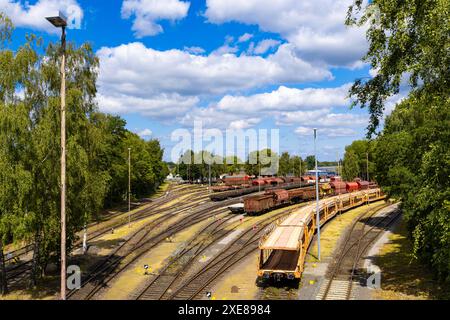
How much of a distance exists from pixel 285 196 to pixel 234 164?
84.7 metres

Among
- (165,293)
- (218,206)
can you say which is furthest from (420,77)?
(218,206)

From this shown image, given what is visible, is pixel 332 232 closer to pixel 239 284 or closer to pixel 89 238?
pixel 239 284

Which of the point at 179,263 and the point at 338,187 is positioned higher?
the point at 338,187

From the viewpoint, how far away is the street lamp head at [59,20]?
44.9 feet

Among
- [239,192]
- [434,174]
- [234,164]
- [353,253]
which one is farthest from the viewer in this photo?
[234,164]

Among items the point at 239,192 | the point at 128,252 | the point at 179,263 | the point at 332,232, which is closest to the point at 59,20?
the point at 179,263

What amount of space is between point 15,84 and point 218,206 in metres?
38.4

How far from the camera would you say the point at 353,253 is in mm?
29469

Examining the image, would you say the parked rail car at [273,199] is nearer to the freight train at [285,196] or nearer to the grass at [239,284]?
the freight train at [285,196]

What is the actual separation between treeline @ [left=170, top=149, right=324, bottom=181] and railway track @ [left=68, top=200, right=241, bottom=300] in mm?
64319

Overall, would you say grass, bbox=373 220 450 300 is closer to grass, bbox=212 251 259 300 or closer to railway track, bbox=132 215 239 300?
grass, bbox=212 251 259 300

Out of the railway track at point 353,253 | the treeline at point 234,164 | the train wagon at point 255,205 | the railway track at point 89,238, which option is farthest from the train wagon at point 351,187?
the treeline at point 234,164

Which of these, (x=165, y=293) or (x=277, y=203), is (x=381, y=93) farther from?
(x=277, y=203)

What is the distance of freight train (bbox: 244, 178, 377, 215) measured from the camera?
4744cm
